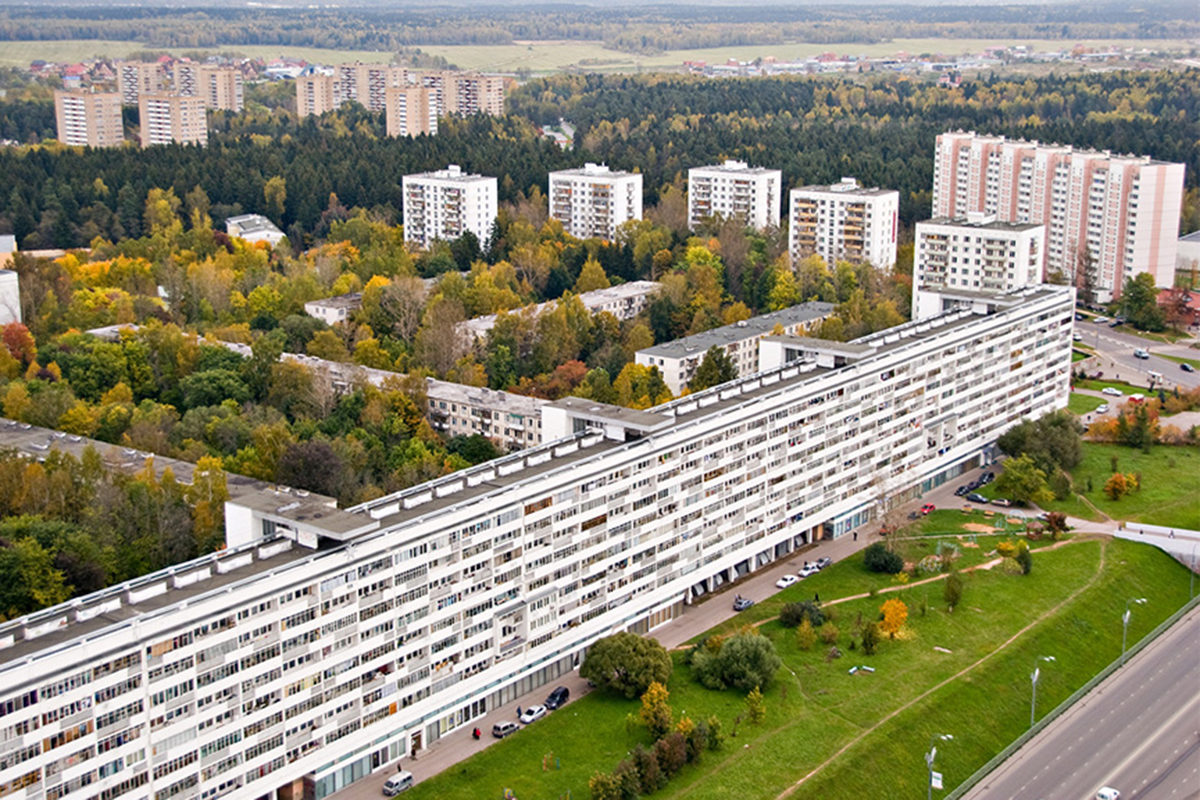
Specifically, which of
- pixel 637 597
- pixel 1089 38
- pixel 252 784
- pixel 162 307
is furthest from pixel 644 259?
pixel 1089 38

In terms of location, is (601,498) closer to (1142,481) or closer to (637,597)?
(637,597)

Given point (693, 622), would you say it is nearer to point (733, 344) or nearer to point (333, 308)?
point (733, 344)

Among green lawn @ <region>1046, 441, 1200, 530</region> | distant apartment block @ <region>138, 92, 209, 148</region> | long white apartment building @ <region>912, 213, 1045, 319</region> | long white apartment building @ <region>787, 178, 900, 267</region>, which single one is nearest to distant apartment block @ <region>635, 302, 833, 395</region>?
long white apartment building @ <region>912, 213, 1045, 319</region>

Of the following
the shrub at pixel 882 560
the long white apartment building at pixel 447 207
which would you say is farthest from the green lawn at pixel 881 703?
the long white apartment building at pixel 447 207

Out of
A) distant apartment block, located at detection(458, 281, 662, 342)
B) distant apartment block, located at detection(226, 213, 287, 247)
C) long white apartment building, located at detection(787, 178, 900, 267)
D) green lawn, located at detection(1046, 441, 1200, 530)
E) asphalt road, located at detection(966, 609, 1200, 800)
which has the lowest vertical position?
asphalt road, located at detection(966, 609, 1200, 800)

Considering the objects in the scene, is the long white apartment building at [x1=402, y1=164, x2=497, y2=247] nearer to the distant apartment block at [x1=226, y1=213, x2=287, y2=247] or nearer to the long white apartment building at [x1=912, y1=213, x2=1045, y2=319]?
the distant apartment block at [x1=226, y1=213, x2=287, y2=247]


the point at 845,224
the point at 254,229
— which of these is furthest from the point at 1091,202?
the point at 254,229

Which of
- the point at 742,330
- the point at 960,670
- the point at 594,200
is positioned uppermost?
the point at 594,200
